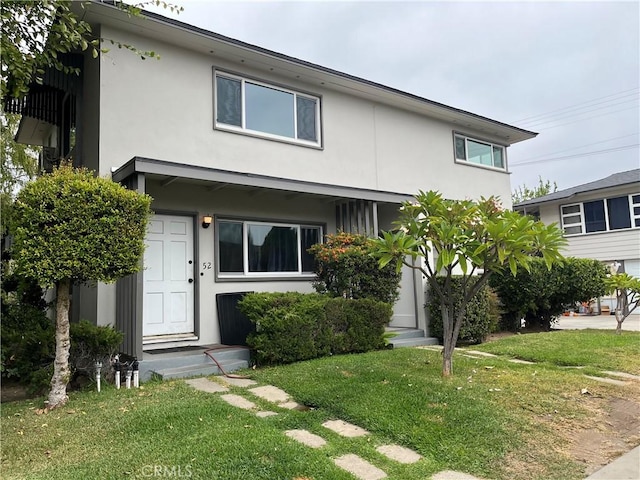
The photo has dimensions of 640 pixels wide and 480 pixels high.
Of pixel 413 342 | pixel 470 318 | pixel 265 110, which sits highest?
pixel 265 110

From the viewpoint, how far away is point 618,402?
4.95 m

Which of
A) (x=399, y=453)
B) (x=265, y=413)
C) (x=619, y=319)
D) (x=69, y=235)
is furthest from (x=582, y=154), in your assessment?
(x=69, y=235)

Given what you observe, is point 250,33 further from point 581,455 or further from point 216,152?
point 581,455

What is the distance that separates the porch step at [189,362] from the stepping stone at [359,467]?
3488 mm

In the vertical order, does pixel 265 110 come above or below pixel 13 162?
below

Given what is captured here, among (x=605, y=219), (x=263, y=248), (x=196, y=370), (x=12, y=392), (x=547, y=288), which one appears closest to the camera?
(x=12, y=392)

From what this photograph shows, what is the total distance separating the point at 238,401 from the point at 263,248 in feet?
14.9

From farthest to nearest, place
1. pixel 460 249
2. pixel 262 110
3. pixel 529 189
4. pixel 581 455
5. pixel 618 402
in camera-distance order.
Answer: pixel 529 189 < pixel 262 110 < pixel 460 249 < pixel 618 402 < pixel 581 455

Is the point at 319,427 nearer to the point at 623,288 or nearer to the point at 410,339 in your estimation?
the point at 410,339

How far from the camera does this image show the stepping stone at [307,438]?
382 centimetres

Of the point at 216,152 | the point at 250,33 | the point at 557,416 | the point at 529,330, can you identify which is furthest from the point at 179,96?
the point at 529,330

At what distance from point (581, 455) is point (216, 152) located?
23.2ft

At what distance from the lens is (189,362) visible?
665 cm

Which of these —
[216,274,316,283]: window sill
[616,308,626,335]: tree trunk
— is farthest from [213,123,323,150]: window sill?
[616,308,626,335]: tree trunk
